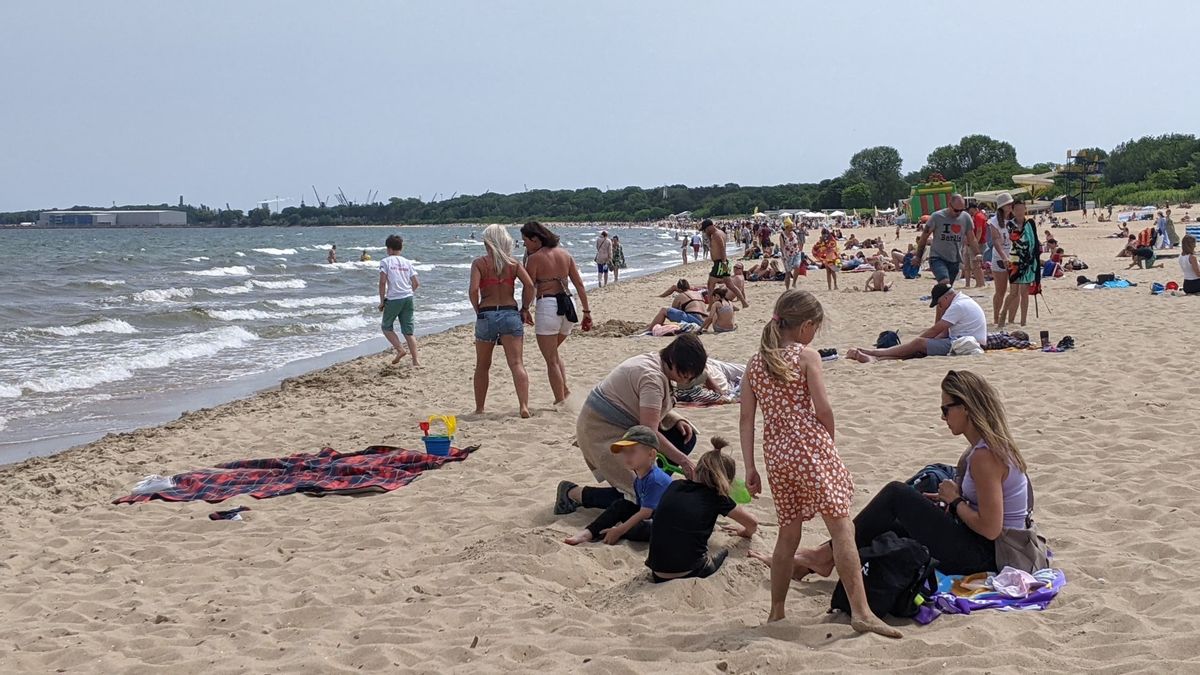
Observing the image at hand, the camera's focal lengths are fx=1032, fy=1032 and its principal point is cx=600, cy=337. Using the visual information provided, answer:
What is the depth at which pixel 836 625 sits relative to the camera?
3578 millimetres

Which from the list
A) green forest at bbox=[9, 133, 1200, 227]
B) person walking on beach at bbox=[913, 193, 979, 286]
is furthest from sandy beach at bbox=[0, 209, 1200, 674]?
green forest at bbox=[9, 133, 1200, 227]

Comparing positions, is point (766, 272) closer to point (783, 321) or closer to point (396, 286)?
point (396, 286)

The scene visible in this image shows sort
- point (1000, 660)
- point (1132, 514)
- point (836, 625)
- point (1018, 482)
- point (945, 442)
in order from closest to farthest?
point (1000, 660), point (836, 625), point (1018, 482), point (1132, 514), point (945, 442)

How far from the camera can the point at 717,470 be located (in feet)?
13.1

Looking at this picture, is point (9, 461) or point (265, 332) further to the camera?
point (265, 332)

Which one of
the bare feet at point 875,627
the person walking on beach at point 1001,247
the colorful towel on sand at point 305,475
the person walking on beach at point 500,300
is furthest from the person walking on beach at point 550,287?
the person walking on beach at point 1001,247

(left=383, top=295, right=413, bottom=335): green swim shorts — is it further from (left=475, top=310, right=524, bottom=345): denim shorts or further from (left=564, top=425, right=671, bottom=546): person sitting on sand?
(left=564, top=425, right=671, bottom=546): person sitting on sand

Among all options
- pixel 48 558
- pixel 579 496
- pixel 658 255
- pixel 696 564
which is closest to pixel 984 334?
pixel 579 496

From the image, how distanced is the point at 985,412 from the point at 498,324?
14.5 ft

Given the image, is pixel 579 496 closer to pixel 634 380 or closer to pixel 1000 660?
pixel 634 380

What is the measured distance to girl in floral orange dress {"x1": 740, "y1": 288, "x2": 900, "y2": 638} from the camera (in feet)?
11.3

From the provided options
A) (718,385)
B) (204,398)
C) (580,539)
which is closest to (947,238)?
(718,385)

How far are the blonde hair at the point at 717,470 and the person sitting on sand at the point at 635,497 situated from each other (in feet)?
1.42

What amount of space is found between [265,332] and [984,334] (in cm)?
1145
